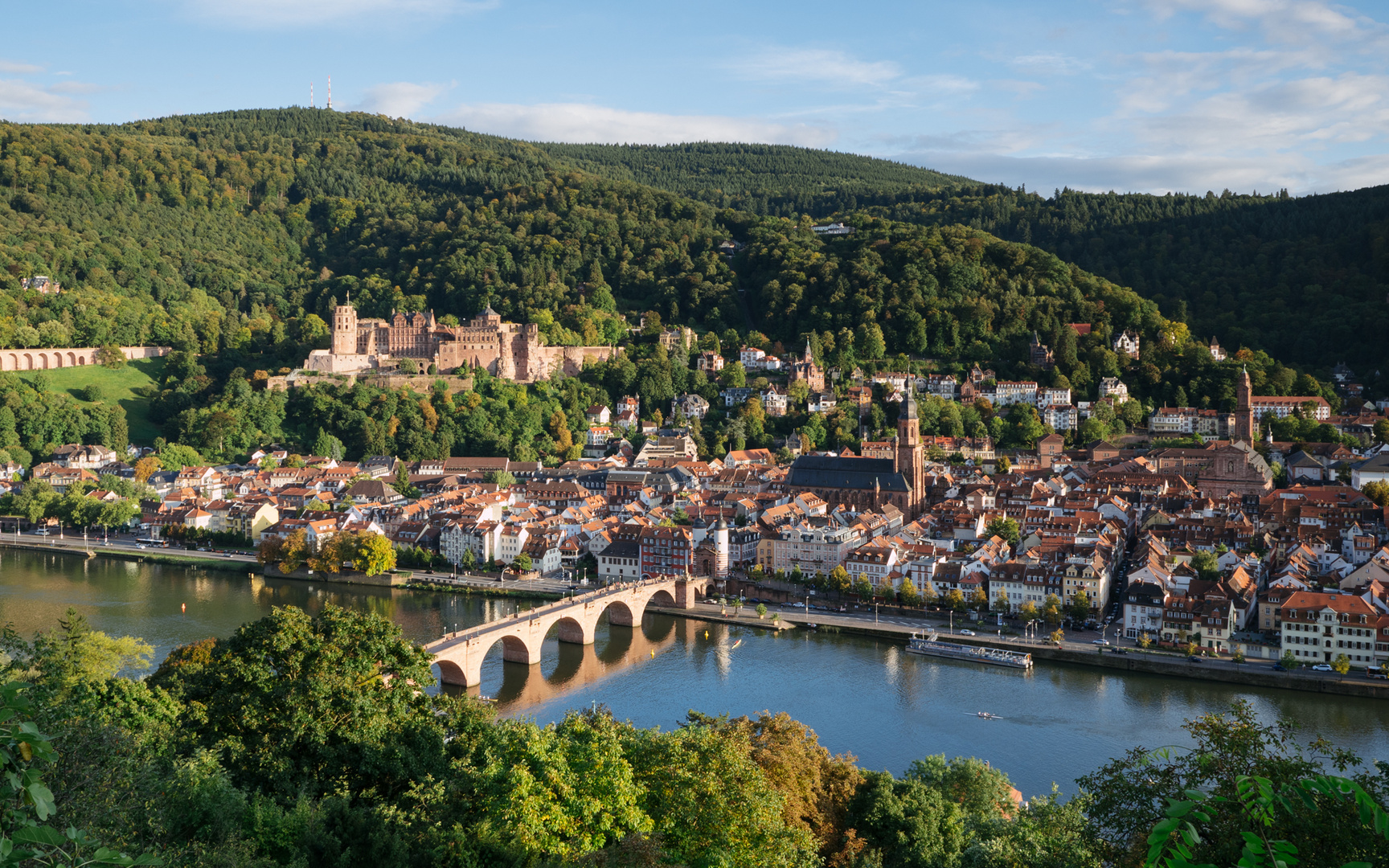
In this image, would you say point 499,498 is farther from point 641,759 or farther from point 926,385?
point 641,759

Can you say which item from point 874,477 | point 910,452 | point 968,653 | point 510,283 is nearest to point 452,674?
point 968,653

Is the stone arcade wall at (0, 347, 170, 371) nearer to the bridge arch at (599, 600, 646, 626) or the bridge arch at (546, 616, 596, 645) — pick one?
the bridge arch at (599, 600, 646, 626)

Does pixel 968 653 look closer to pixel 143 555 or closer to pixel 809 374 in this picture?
pixel 143 555

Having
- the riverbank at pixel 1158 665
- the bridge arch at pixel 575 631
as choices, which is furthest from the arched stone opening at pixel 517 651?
the riverbank at pixel 1158 665

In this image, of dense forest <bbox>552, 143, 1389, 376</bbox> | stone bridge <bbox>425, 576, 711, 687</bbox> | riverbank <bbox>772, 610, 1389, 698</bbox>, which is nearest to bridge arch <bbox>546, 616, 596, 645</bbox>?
stone bridge <bbox>425, 576, 711, 687</bbox>

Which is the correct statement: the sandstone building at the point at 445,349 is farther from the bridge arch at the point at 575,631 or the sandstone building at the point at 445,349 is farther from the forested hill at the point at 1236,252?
the forested hill at the point at 1236,252
